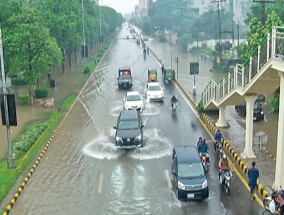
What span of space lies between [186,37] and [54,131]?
64.3 m

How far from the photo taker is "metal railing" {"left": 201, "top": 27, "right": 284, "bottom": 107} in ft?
49.3

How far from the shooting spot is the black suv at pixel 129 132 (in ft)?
71.6

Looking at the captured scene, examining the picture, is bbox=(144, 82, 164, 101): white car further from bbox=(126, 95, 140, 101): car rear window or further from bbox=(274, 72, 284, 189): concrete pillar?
bbox=(274, 72, 284, 189): concrete pillar

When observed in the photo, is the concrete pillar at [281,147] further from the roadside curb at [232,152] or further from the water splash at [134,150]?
the water splash at [134,150]

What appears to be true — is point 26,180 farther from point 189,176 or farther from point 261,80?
point 261,80

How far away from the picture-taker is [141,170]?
1928 centimetres

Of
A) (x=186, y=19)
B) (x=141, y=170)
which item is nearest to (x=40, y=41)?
(x=141, y=170)

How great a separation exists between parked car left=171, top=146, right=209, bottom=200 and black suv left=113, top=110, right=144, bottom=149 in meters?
5.03

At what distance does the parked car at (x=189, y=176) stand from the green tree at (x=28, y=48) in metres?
19.5

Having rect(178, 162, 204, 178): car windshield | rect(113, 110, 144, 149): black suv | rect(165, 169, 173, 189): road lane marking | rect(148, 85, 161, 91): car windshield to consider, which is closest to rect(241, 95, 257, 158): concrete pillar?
rect(165, 169, 173, 189): road lane marking

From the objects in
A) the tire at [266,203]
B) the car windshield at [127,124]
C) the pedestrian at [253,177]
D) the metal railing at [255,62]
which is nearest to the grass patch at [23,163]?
the car windshield at [127,124]

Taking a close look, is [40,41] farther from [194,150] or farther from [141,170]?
[194,150]

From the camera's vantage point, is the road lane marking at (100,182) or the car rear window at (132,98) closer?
the road lane marking at (100,182)

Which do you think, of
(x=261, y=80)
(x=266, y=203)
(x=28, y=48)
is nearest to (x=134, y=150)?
(x=261, y=80)
